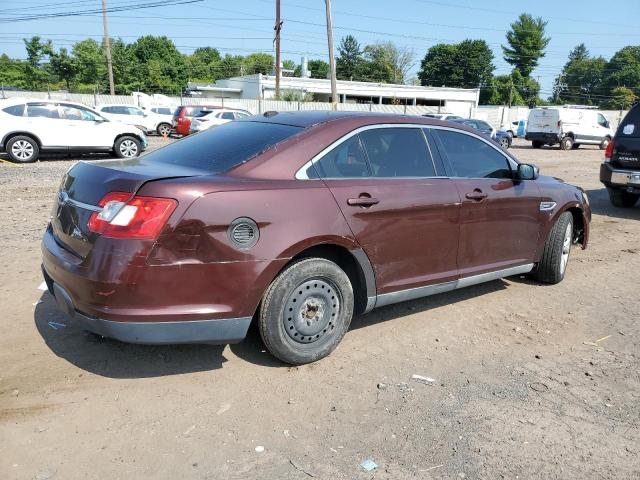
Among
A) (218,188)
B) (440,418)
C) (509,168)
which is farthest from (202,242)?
(509,168)

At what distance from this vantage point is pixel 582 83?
107125mm

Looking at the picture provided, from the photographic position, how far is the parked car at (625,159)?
9383 millimetres

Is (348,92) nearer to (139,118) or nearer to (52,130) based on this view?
(139,118)

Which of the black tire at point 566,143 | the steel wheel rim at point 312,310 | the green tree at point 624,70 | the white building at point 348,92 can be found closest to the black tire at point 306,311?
the steel wheel rim at point 312,310

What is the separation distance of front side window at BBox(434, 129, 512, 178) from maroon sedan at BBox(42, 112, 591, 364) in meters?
0.01

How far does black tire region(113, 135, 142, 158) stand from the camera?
15.0 m

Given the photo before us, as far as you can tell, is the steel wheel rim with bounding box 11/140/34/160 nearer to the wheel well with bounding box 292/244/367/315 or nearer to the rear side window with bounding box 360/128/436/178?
the rear side window with bounding box 360/128/436/178

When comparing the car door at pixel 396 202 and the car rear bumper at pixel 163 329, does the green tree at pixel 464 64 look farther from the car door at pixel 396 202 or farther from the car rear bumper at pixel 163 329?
the car rear bumper at pixel 163 329

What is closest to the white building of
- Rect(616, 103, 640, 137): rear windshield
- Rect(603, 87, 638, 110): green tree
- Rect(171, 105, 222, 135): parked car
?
Rect(171, 105, 222, 135): parked car

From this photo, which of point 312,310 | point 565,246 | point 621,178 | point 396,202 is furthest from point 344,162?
point 621,178

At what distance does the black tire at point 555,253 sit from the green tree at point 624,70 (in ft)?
351

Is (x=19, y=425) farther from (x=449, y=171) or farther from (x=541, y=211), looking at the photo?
(x=541, y=211)

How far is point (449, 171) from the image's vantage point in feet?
14.1

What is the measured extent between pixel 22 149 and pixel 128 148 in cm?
265
